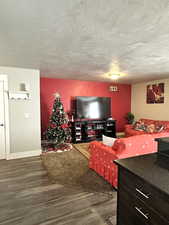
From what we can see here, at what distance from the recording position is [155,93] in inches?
222

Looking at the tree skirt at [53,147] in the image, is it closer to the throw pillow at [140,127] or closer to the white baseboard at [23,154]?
the white baseboard at [23,154]

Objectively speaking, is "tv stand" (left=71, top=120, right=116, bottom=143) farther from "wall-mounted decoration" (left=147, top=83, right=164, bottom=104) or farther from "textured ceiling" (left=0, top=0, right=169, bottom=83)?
"textured ceiling" (left=0, top=0, right=169, bottom=83)

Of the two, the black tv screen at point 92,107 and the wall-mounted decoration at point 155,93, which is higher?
the wall-mounted decoration at point 155,93

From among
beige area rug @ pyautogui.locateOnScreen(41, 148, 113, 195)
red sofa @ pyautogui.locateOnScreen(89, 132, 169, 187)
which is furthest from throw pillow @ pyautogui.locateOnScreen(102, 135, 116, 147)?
beige area rug @ pyautogui.locateOnScreen(41, 148, 113, 195)

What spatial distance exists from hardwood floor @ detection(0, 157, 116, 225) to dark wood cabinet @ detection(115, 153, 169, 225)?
595 millimetres

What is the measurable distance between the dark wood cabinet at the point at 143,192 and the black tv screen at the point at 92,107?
159 inches

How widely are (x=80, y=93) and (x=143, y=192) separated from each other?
4.94 metres

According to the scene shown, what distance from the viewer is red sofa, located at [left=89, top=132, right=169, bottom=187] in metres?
2.38

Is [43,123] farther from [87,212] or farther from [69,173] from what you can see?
[87,212]

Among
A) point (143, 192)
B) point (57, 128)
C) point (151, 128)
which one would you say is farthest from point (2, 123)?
point (151, 128)

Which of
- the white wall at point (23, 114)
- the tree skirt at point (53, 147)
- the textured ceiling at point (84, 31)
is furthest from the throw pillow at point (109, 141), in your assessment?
the white wall at point (23, 114)

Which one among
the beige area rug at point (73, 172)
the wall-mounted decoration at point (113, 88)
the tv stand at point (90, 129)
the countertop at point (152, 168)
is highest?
the wall-mounted decoration at point (113, 88)

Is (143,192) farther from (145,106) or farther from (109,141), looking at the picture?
(145,106)

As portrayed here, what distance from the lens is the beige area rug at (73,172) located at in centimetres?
251
